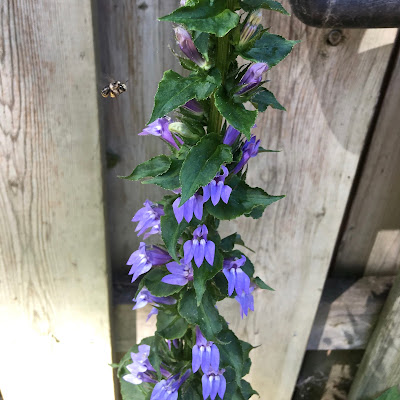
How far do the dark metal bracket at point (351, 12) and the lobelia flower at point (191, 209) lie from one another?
492mm

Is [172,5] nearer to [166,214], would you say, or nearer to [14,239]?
[166,214]

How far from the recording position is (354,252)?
5.87 ft

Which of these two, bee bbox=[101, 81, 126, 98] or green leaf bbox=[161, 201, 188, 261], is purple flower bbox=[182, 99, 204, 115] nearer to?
green leaf bbox=[161, 201, 188, 261]

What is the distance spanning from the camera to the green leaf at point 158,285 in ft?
3.38

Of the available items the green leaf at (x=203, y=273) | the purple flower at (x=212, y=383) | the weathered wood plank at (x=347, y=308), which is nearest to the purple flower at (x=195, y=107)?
the green leaf at (x=203, y=273)

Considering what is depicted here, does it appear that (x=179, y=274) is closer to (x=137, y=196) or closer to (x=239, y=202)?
(x=239, y=202)

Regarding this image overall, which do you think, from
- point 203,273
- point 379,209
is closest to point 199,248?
point 203,273

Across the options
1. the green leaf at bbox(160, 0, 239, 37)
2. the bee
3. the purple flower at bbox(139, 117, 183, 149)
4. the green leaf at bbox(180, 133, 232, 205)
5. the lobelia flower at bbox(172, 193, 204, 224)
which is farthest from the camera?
the bee

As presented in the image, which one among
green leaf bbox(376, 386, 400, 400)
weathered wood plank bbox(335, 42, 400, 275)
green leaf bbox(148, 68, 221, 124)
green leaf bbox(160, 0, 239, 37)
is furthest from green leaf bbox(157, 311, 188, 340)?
green leaf bbox(376, 386, 400, 400)

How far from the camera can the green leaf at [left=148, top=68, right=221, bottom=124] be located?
714mm

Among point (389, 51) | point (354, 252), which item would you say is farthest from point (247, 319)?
point (389, 51)

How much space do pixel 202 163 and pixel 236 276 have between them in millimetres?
331

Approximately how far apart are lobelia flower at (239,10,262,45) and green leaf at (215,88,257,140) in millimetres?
96

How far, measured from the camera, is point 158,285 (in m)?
1.05
